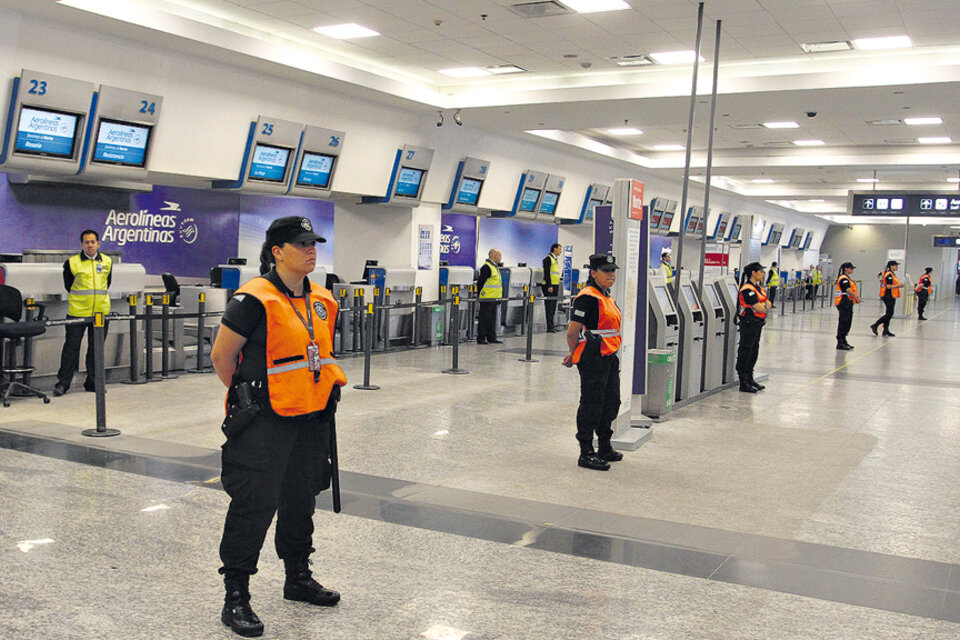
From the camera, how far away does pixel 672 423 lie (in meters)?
8.35

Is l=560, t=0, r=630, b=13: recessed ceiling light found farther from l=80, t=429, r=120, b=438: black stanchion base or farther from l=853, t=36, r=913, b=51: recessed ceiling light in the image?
l=80, t=429, r=120, b=438: black stanchion base

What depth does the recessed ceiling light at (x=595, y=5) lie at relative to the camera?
906cm

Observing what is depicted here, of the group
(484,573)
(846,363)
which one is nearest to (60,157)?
(484,573)

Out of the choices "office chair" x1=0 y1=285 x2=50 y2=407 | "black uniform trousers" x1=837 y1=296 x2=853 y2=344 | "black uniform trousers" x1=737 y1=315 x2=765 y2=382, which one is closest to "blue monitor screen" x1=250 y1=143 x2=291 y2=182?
"office chair" x1=0 y1=285 x2=50 y2=407

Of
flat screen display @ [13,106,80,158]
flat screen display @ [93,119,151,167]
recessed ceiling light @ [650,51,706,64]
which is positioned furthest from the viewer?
recessed ceiling light @ [650,51,706,64]

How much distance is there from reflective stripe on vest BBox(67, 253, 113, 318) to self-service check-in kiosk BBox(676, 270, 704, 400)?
5.90 m

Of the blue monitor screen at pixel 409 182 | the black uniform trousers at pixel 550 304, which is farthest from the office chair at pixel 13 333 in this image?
the black uniform trousers at pixel 550 304

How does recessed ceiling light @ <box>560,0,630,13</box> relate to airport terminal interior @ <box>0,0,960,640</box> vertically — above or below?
above

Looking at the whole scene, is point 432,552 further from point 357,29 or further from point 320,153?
point 320,153

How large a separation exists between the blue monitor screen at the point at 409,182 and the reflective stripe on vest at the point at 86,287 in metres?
6.24

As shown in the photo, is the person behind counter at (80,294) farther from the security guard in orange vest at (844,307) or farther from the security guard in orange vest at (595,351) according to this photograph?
the security guard in orange vest at (844,307)

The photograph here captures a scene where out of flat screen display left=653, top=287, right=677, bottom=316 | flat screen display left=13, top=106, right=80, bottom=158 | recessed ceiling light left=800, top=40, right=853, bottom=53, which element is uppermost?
recessed ceiling light left=800, top=40, right=853, bottom=53

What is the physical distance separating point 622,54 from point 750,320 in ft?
12.5

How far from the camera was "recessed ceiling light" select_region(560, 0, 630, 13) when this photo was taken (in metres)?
9.06
